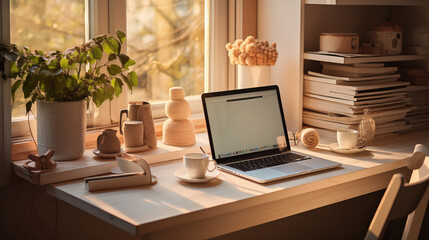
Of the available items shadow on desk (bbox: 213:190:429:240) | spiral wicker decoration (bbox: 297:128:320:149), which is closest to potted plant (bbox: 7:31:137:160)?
spiral wicker decoration (bbox: 297:128:320:149)

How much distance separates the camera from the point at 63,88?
5.94 ft

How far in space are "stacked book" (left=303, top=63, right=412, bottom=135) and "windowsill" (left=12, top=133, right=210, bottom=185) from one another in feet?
1.84

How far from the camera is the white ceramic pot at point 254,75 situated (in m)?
2.36

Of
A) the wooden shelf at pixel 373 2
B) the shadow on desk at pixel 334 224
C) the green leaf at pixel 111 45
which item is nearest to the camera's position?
the green leaf at pixel 111 45

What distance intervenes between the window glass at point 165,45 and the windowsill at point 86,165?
1.08 ft

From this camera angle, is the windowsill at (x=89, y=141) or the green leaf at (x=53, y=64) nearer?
the green leaf at (x=53, y=64)

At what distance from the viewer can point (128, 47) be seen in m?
2.27

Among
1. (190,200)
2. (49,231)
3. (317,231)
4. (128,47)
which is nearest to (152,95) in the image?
(128,47)

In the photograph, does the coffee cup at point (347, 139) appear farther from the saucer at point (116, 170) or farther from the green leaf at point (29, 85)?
the green leaf at point (29, 85)

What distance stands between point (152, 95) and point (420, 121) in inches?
44.8

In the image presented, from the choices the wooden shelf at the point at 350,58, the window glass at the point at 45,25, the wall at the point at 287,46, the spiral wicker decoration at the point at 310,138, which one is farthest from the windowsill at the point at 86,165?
the wooden shelf at the point at 350,58

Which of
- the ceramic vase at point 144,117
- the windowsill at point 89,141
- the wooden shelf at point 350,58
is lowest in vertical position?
the windowsill at point 89,141

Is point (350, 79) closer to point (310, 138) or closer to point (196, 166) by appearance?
point (310, 138)

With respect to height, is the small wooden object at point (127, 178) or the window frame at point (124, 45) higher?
the window frame at point (124, 45)
